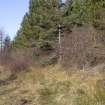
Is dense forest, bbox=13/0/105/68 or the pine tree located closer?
dense forest, bbox=13/0/105/68

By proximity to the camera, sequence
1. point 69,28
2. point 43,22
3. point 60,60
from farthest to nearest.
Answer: point 43,22 → point 69,28 → point 60,60

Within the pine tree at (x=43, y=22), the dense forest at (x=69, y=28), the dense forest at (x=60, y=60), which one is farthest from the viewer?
the pine tree at (x=43, y=22)

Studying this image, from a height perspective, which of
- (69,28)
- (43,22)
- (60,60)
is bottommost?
(60,60)

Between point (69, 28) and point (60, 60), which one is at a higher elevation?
point (69, 28)

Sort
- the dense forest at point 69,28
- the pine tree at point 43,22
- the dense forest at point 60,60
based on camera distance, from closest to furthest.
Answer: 1. the dense forest at point 60,60
2. the dense forest at point 69,28
3. the pine tree at point 43,22

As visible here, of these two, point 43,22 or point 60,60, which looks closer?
point 60,60

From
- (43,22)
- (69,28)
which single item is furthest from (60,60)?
(43,22)

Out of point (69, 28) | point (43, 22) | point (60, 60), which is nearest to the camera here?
point (60, 60)

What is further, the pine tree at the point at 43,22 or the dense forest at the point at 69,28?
the pine tree at the point at 43,22

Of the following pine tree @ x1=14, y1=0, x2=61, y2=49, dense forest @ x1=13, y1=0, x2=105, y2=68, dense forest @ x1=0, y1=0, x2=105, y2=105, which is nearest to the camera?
dense forest @ x1=0, y1=0, x2=105, y2=105

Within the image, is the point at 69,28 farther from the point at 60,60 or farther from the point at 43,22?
the point at 60,60

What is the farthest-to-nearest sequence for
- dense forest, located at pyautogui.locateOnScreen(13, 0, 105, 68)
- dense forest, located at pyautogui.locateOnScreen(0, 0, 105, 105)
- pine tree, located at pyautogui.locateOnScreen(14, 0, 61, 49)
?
pine tree, located at pyautogui.locateOnScreen(14, 0, 61, 49) → dense forest, located at pyautogui.locateOnScreen(13, 0, 105, 68) → dense forest, located at pyautogui.locateOnScreen(0, 0, 105, 105)

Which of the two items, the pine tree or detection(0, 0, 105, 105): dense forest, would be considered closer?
detection(0, 0, 105, 105): dense forest

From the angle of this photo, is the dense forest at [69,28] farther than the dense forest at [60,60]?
Yes
